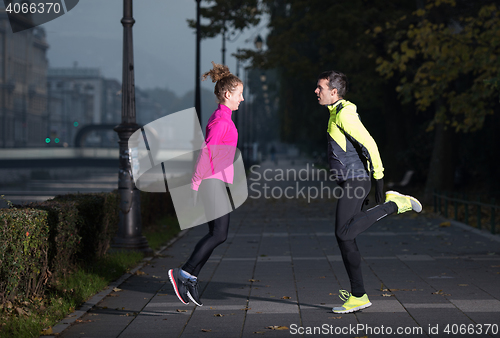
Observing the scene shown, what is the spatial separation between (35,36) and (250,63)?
7007cm

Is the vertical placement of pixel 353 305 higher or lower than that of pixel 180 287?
lower

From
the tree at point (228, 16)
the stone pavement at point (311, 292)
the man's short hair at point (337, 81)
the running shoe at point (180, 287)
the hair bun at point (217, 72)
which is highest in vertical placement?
the tree at point (228, 16)

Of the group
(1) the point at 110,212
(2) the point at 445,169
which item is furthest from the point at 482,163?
(1) the point at 110,212

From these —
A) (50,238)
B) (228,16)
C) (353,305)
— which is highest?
(228,16)

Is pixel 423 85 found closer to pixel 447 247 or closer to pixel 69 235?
pixel 447 247

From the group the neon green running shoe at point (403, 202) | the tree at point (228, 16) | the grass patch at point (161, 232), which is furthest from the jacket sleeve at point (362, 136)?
the tree at point (228, 16)

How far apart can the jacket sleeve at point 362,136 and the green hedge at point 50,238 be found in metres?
2.76

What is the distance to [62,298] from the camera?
5.84 metres

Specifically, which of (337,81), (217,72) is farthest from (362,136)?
(217,72)

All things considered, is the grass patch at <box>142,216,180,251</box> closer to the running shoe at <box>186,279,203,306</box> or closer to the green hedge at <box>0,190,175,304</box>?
the green hedge at <box>0,190,175,304</box>

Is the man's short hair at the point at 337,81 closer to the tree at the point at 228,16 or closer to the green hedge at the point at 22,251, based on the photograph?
the green hedge at the point at 22,251

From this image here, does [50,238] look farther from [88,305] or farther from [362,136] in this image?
[362,136]

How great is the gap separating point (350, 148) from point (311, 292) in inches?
73.1

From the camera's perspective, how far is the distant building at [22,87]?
77.0 meters
